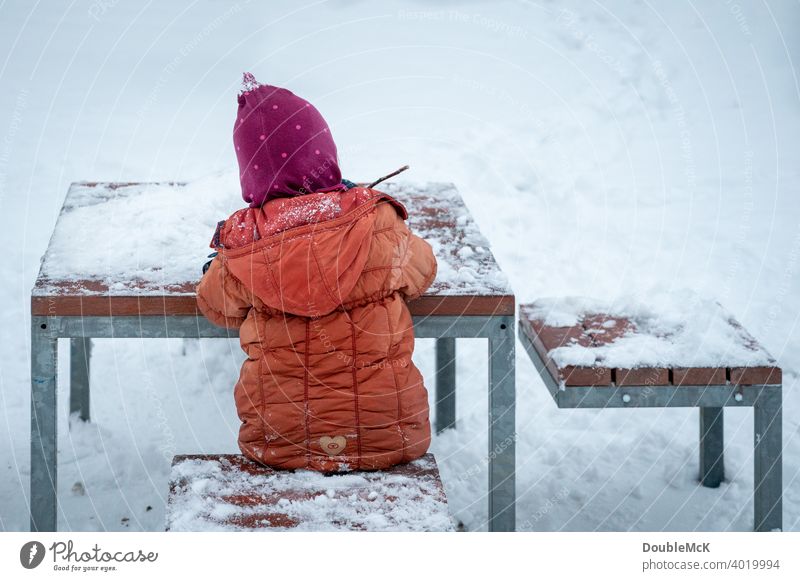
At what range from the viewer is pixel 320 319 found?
235 centimetres

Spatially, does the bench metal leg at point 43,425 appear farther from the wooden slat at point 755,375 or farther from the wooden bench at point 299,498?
the wooden slat at point 755,375

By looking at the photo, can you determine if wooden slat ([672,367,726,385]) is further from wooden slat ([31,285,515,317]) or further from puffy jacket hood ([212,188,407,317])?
puffy jacket hood ([212,188,407,317])

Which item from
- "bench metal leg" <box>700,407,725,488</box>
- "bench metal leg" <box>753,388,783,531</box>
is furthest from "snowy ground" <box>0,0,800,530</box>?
"bench metal leg" <box>753,388,783,531</box>

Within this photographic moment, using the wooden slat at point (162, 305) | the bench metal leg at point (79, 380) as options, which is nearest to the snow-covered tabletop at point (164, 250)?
the wooden slat at point (162, 305)

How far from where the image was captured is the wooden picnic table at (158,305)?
2.56 metres

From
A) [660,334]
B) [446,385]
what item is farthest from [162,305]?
[446,385]

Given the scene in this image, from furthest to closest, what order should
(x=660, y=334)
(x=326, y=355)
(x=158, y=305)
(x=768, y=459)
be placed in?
(x=660, y=334)
(x=768, y=459)
(x=158, y=305)
(x=326, y=355)

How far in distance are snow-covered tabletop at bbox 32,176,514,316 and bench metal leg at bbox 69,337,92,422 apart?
1.89ft

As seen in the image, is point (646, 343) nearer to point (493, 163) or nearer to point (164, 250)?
point (164, 250)

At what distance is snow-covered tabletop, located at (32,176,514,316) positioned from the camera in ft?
8.42

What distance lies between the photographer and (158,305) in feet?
8.41

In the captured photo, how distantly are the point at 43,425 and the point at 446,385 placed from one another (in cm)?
154

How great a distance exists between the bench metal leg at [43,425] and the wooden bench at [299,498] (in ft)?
1.35
